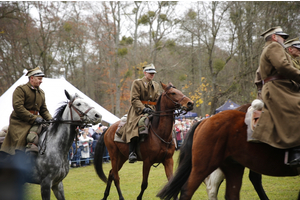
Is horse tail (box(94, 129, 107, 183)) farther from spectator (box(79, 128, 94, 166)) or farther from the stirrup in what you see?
spectator (box(79, 128, 94, 166))

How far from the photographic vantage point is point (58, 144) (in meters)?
5.52

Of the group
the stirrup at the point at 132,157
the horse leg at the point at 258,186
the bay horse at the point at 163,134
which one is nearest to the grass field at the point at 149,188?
the bay horse at the point at 163,134

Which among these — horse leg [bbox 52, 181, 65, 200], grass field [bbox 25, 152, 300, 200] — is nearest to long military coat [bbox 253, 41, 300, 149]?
grass field [bbox 25, 152, 300, 200]

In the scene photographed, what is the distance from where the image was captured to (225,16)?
21188 millimetres

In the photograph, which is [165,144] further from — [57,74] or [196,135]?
[57,74]

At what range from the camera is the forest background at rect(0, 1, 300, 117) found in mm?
19156

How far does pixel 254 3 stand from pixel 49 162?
1788 cm

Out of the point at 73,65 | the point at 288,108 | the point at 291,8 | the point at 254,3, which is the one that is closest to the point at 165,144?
the point at 288,108

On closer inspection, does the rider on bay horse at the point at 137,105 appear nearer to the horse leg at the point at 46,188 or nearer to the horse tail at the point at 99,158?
the horse tail at the point at 99,158

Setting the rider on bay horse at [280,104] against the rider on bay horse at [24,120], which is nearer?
the rider on bay horse at [280,104]

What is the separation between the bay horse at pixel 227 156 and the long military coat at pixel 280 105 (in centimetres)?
27

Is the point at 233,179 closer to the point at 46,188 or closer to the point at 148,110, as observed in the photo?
the point at 148,110

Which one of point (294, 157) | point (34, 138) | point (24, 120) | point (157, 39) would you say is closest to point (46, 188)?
point (34, 138)

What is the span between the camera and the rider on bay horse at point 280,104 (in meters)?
3.71
